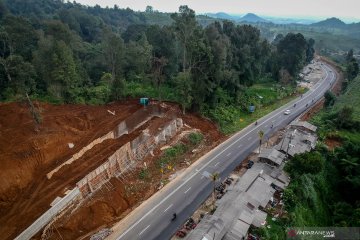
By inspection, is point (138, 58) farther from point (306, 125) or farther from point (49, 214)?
point (49, 214)

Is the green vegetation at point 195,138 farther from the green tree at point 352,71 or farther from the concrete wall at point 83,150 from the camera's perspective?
the green tree at point 352,71

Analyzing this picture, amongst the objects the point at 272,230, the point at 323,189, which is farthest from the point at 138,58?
the point at 272,230

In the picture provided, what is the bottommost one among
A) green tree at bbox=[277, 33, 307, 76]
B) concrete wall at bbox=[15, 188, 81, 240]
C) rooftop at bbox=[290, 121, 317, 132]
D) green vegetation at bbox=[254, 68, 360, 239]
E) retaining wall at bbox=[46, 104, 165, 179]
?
green vegetation at bbox=[254, 68, 360, 239]

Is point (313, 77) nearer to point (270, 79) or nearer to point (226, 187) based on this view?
point (270, 79)

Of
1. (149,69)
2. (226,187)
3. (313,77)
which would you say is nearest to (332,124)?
(226,187)

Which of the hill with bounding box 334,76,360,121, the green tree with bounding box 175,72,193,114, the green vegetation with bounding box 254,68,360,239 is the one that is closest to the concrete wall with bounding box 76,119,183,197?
the green tree with bounding box 175,72,193,114

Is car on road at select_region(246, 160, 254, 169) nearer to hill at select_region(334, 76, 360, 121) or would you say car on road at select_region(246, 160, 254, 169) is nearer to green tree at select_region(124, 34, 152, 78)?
hill at select_region(334, 76, 360, 121)
